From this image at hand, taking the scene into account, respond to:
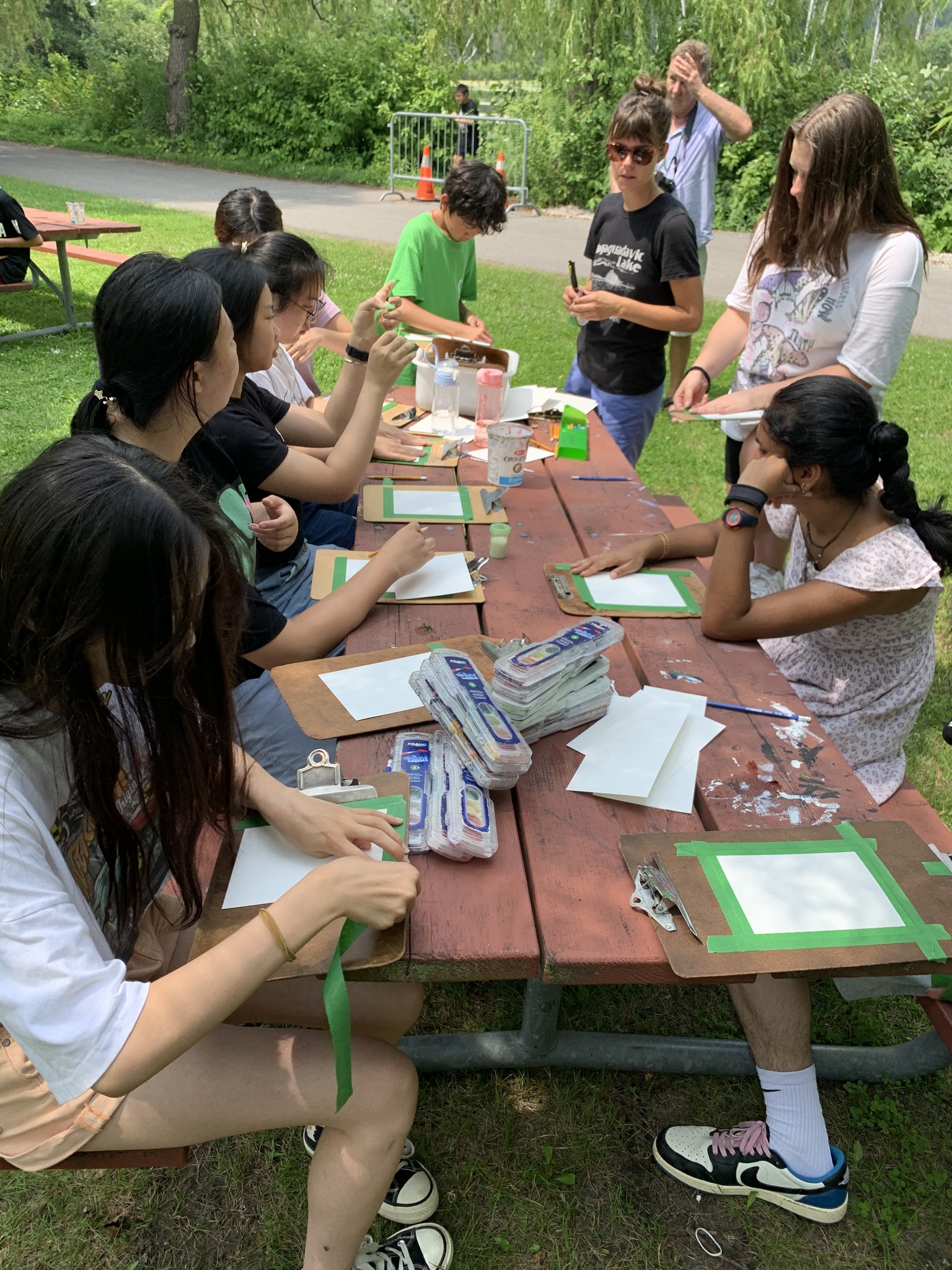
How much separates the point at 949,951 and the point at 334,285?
7684mm

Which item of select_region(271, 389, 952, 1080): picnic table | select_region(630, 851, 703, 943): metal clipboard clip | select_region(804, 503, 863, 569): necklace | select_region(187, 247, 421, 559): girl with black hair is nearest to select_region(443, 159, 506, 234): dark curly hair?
select_region(187, 247, 421, 559): girl with black hair

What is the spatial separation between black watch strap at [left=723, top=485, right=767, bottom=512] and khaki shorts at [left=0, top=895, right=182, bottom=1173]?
5.62 feet

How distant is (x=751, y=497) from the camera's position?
2158 mm

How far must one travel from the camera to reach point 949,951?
1.29 meters

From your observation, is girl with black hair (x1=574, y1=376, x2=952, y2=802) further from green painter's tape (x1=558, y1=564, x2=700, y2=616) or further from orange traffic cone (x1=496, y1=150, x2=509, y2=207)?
orange traffic cone (x1=496, y1=150, x2=509, y2=207)

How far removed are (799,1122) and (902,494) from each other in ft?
4.45

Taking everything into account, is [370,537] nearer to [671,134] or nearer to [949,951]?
[949,951]

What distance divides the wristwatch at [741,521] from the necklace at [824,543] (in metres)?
0.23

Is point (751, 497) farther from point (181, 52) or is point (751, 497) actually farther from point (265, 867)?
point (181, 52)

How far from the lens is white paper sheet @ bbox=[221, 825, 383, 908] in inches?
53.1

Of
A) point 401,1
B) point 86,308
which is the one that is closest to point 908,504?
point 86,308

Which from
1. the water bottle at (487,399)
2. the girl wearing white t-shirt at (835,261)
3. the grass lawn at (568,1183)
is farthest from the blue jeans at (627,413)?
the grass lawn at (568,1183)

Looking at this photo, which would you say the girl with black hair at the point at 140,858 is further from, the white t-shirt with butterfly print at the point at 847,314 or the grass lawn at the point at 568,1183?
the white t-shirt with butterfly print at the point at 847,314

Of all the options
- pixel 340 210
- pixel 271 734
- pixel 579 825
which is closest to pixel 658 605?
pixel 579 825
